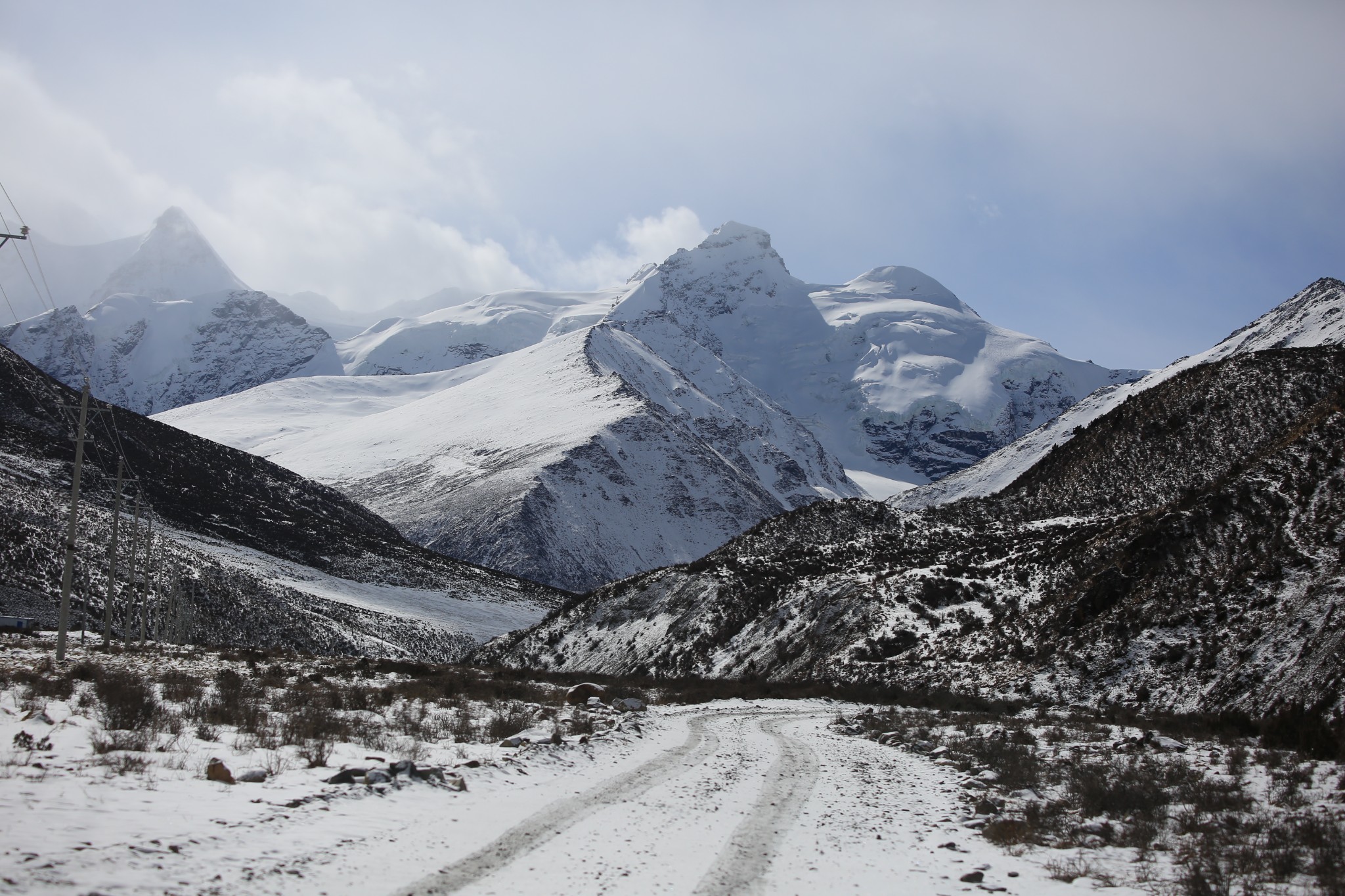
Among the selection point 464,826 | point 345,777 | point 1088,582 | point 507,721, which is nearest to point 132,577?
point 507,721

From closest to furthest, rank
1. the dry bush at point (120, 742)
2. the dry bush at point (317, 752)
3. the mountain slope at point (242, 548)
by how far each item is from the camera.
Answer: the dry bush at point (120, 742)
the dry bush at point (317, 752)
the mountain slope at point (242, 548)

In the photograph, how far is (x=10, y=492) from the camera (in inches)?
3529

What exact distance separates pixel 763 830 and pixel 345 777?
5.25 meters

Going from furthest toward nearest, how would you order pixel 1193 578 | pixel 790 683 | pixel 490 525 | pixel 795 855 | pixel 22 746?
1. pixel 490 525
2. pixel 790 683
3. pixel 1193 578
4. pixel 22 746
5. pixel 795 855

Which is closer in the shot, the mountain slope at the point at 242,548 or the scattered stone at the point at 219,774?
the scattered stone at the point at 219,774

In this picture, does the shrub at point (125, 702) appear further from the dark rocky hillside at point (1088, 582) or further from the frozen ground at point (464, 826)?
the dark rocky hillside at point (1088, 582)

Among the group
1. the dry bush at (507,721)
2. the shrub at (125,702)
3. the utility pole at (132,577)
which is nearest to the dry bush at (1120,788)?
the dry bush at (507,721)

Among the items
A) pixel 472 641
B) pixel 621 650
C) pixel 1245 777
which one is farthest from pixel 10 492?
pixel 1245 777

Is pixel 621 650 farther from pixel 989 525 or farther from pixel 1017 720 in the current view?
pixel 1017 720

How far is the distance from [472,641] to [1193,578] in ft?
322

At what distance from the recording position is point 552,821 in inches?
406

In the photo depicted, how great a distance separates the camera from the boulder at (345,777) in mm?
10930

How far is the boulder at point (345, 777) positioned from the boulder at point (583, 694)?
14796 mm

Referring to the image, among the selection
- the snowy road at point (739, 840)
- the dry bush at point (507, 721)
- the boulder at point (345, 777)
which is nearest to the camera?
the snowy road at point (739, 840)
